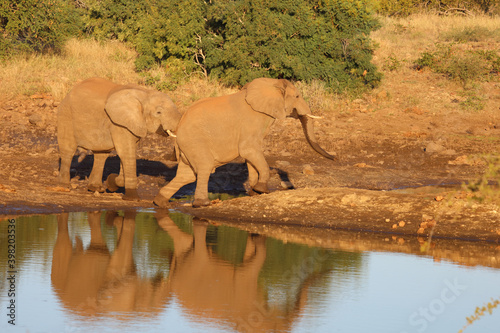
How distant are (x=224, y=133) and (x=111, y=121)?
1871mm

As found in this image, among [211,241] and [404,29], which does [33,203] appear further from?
[404,29]

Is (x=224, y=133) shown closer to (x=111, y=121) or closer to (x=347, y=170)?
(x=111, y=121)

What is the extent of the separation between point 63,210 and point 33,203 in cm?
44

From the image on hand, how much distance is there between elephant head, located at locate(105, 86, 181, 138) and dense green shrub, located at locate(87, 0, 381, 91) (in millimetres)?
8671

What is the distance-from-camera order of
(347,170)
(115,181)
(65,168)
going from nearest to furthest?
1. (115,181)
2. (65,168)
3. (347,170)

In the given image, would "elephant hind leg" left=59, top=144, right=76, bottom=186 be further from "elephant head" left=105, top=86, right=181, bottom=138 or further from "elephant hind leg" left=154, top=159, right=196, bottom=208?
"elephant hind leg" left=154, top=159, right=196, bottom=208

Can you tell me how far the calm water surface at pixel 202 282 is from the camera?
22.2ft

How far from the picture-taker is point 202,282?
8.23 meters

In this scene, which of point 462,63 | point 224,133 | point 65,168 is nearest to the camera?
point 224,133

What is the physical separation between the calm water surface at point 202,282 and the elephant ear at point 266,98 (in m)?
2.09

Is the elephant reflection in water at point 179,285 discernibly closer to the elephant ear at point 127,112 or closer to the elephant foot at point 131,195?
the elephant foot at point 131,195

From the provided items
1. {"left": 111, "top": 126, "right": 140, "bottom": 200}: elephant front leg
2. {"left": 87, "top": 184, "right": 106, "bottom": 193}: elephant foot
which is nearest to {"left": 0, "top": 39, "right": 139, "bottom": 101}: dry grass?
{"left": 87, "top": 184, "right": 106, "bottom": 193}: elephant foot

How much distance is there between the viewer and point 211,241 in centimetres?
1055

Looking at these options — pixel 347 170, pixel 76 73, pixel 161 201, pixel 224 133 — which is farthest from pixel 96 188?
pixel 76 73
